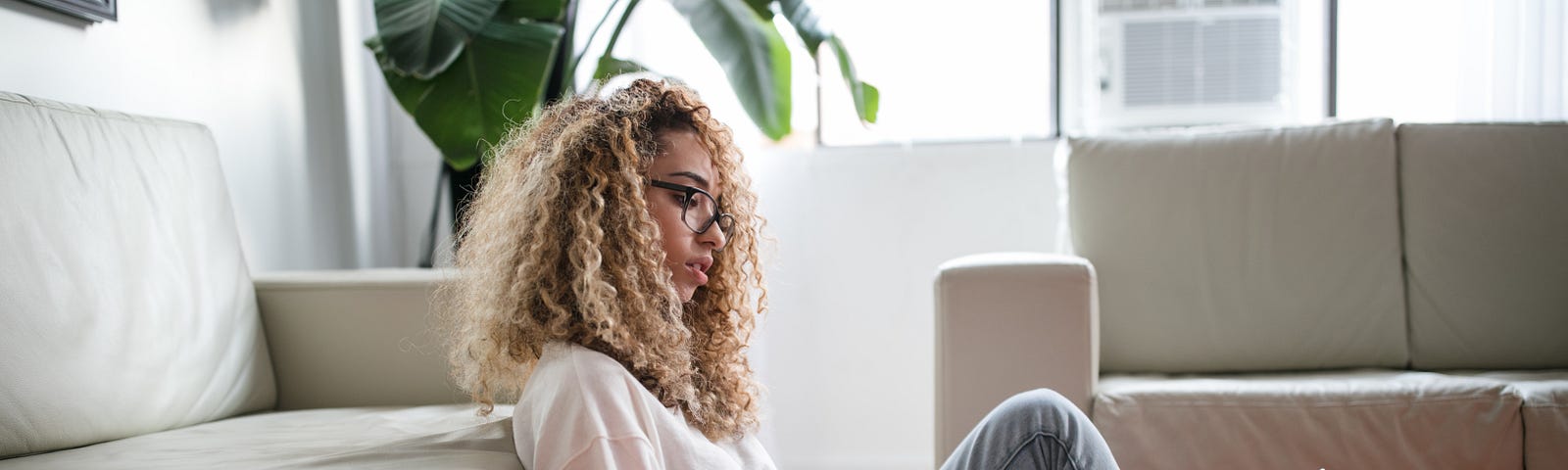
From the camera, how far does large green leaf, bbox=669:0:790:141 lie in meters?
2.22

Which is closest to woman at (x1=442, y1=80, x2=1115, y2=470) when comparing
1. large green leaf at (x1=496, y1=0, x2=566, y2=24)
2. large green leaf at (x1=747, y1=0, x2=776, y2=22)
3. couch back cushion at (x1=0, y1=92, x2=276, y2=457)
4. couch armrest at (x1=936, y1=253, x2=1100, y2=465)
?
couch back cushion at (x1=0, y1=92, x2=276, y2=457)

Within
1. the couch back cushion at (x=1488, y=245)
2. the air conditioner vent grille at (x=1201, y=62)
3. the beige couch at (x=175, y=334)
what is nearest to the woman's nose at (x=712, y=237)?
the beige couch at (x=175, y=334)

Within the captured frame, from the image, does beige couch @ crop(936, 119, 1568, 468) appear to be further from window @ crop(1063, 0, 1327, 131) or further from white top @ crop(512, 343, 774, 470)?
white top @ crop(512, 343, 774, 470)

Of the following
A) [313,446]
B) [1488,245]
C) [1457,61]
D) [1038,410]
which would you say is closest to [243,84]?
[313,446]

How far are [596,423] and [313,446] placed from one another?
0.48 meters

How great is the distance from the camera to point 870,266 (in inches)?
111

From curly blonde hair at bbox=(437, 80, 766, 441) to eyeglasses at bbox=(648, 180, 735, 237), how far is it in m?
0.04

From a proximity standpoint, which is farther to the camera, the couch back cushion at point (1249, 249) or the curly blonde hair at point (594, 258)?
the couch back cushion at point (1249, 249)

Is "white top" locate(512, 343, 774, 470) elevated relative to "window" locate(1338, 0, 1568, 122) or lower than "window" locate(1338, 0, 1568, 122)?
lower

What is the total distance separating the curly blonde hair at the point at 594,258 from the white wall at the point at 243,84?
864 mm

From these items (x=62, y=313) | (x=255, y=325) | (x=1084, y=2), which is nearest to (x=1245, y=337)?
(x=1084, y=2)

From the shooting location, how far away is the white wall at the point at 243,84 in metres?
1.66

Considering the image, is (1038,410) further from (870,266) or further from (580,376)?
(870,266)

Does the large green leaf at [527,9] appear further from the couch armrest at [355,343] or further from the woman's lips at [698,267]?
the woman's lips at [698,267]
